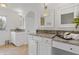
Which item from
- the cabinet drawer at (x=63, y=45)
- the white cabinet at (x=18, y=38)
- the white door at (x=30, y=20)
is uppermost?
the white door at (x=30, y=20)

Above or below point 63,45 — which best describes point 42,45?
below

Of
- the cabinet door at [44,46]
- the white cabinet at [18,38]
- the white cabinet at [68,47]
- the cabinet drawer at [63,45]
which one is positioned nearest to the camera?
the white cabinet at [68,47]

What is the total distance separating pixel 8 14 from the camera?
4.73 m

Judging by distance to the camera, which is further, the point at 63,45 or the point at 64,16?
the point at 64,16

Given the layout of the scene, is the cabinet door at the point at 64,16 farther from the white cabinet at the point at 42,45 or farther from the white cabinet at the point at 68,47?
the white cabinet at the point at 68,47

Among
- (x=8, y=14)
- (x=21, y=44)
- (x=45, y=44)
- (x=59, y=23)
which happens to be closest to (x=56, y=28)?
(x=59, y=23)

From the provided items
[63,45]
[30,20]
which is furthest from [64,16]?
[30,20]

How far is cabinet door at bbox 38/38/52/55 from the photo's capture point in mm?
2426

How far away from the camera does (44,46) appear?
8.64ft

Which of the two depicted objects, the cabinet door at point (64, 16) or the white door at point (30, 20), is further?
the white door at point (30, 20)

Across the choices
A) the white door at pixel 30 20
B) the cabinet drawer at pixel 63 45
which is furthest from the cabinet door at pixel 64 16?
the white door at pixel 30 20

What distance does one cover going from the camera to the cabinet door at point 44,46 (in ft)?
7.96

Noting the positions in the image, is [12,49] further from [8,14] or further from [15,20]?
[8,14]

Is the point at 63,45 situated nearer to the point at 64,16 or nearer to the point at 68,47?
the point at 68,47
